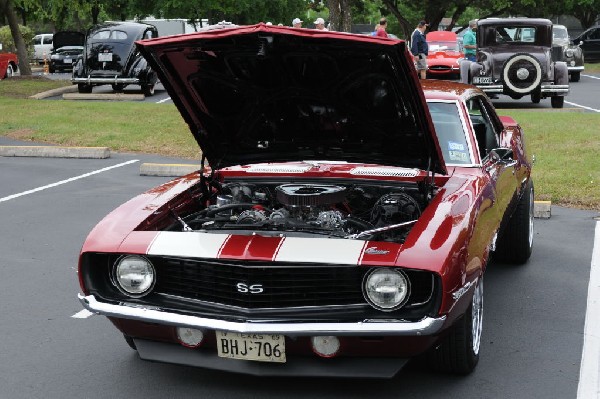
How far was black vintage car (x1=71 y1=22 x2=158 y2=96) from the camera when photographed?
22812mm

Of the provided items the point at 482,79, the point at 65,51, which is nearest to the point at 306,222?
the point at 482,79

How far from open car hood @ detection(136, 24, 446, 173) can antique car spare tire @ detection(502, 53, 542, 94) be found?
13239 millimetres

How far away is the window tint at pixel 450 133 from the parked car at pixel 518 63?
12655 millimetres

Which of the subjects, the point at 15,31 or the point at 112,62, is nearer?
the point at 112,62

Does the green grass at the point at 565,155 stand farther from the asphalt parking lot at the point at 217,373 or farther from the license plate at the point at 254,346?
the license plate at the point at 254,346

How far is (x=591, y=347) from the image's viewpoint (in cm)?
552

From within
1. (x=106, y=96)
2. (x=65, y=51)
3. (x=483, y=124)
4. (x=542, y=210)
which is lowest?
(x=65, y=51)

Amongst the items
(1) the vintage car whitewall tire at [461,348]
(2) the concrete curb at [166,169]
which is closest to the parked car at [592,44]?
(2) the concrete curb at [166,169]

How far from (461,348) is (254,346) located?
112 cm

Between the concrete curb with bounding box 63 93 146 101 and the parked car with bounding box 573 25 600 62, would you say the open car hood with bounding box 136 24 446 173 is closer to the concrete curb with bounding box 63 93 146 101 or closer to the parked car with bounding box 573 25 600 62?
the concrete curb with bounding box 63 93 146 101

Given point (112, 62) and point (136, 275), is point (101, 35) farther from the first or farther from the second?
point (136, 275)

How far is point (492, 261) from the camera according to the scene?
7.74 meters

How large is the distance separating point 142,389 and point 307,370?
966 mm

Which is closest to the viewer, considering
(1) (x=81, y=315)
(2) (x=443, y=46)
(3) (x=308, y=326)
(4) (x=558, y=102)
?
(3) (x=308, y=326)
